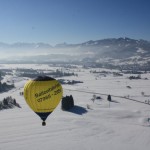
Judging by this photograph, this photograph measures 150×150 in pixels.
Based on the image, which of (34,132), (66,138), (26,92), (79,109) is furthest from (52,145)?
(79,109)

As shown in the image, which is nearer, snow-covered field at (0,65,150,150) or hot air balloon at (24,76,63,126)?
hot air balloon at (24,76,63,126)

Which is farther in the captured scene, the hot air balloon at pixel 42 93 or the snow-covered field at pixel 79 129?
the snow-covered field at pixel 79 129

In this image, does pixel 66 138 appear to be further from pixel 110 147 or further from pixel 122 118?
pixel 122 118

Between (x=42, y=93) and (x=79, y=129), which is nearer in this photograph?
(x=42, y=93)

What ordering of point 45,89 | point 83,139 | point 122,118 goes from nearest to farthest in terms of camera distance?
1. point 45,89
2. point 83,139
3. point 122,118

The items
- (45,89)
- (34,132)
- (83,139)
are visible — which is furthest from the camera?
(34,132)

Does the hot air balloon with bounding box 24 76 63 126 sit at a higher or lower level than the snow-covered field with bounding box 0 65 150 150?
higher

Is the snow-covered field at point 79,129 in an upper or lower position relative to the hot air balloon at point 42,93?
lower

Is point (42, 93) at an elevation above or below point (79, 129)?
above
